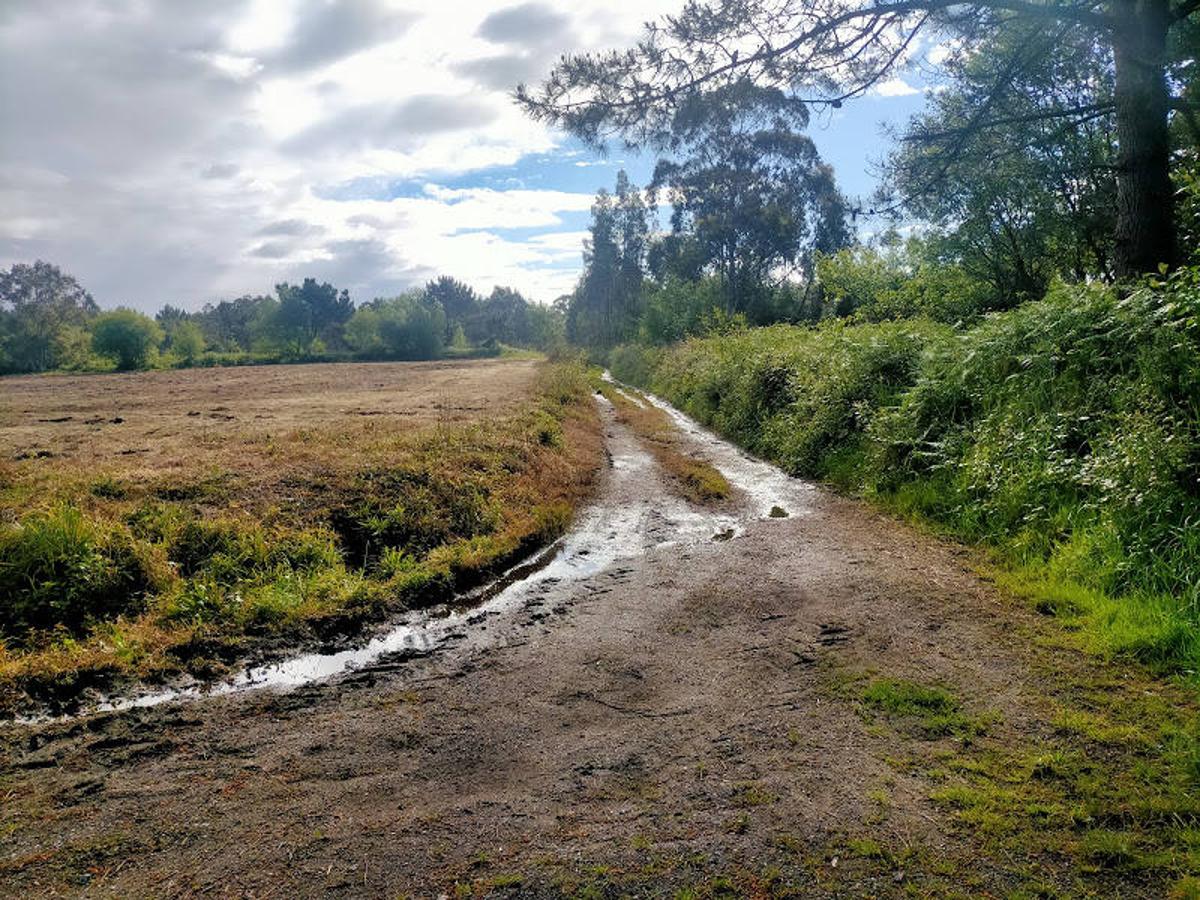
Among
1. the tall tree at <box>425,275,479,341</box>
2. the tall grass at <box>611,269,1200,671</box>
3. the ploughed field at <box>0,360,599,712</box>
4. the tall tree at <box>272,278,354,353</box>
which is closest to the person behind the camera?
the tall grass at <box>611,269,1200,671</box>

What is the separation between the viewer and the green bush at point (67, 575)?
550 cm

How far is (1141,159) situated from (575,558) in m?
8.07

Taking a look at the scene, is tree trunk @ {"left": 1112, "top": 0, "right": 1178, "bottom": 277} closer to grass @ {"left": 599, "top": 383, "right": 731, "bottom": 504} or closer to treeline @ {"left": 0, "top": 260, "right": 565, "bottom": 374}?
grass @ {"left": 599, "top": 383, "right": 731, "bottom": 504}

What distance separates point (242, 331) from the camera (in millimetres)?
113688

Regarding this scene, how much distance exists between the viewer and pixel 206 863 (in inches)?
119

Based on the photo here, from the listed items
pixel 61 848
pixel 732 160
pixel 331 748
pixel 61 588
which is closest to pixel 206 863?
pixel 61 848

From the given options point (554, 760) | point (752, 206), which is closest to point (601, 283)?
point (752, 206)

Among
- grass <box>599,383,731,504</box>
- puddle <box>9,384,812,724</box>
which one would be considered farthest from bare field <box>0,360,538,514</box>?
puddle <box>9,384,812,724</box>

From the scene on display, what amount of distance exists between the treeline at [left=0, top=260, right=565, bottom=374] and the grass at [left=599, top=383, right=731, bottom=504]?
44341 millimetres

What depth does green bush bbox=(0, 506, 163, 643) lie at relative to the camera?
5.50 metres

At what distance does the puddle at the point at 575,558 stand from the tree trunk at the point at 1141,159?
200 inches

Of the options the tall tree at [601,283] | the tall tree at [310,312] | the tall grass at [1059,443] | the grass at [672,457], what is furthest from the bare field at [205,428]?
the tall tree at [310,312]

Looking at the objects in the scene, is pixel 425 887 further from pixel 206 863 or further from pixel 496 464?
pixel 496 464

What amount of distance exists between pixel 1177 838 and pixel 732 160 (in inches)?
1566
